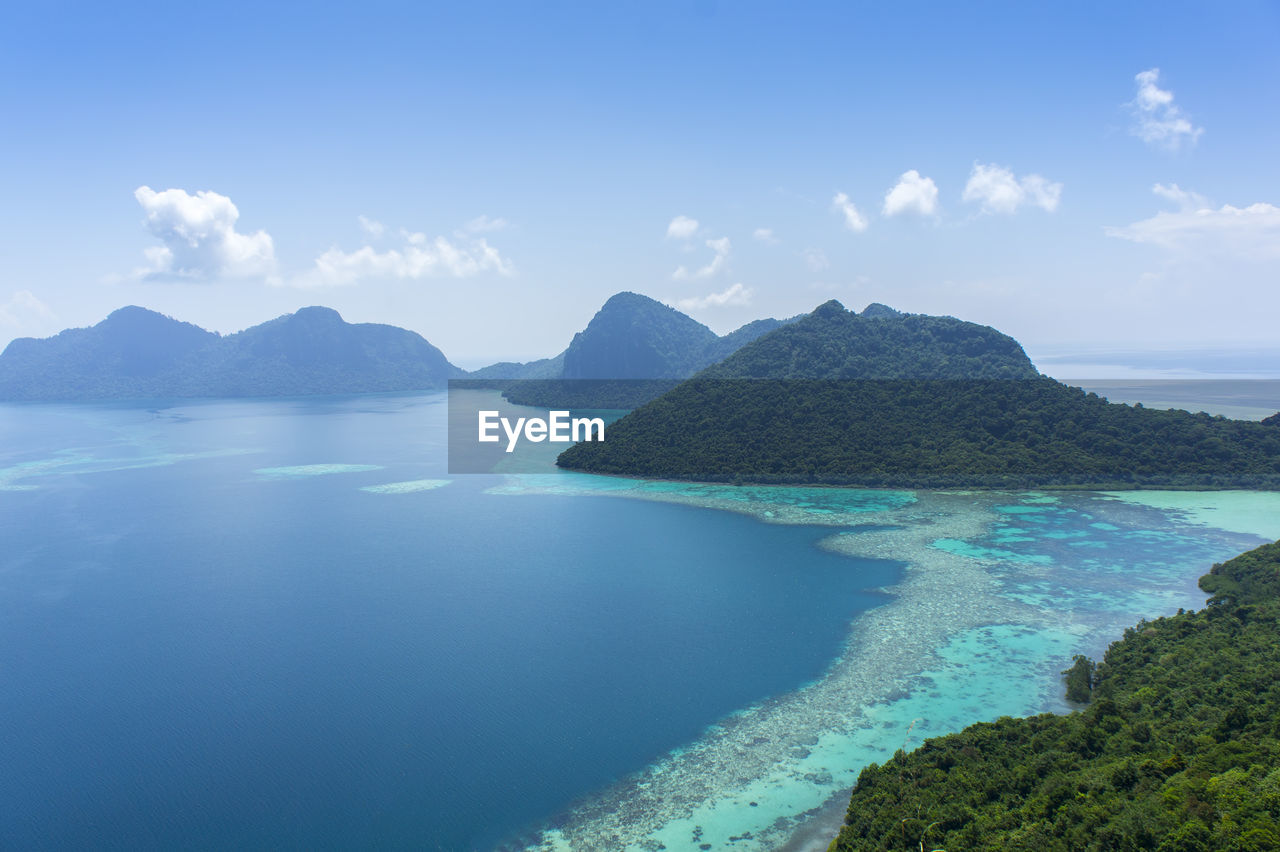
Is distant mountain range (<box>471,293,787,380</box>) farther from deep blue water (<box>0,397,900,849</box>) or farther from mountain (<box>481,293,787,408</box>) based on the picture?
deep blue water (<box>0,397,900,849</box>)

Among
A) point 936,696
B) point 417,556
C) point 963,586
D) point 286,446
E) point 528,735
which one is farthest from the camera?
point 286,446

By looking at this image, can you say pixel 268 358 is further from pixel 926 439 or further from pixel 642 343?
pixel 926 439

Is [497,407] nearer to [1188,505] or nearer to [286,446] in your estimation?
[286,446]

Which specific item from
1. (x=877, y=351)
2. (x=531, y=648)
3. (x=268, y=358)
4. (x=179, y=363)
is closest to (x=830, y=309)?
(x=877, y=351)

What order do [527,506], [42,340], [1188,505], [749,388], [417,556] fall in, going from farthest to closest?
1. [42,340]
2. [749,388]
3. [527,506]
4. [1188,505]
5. [417,556]

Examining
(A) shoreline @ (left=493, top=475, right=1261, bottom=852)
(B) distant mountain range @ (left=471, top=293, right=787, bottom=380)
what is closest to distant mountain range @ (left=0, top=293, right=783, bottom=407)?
(B) distant mountain range @ (left=471, top=293, right=787, bottom=380)

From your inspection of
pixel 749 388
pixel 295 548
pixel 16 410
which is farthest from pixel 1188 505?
pixel 16 410
